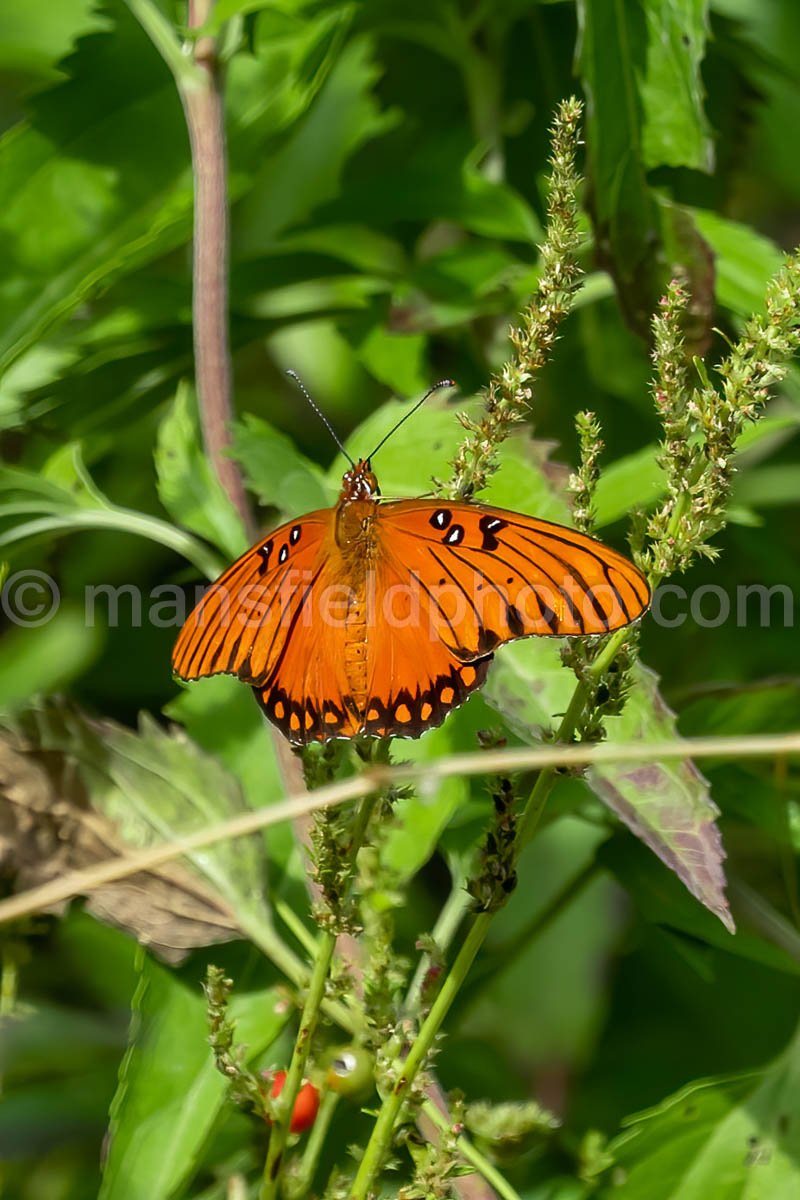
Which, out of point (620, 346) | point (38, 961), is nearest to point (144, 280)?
point (620, 346)

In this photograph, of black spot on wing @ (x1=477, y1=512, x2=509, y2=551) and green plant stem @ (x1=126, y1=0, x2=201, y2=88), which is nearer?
black spot on wing @ (x1=477, y1=512, x2=509, y2=551)

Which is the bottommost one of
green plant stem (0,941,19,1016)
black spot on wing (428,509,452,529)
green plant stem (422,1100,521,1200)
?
green plant stem (422,1100,521,1200)

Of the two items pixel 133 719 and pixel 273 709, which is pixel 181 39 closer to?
pixel 273 709

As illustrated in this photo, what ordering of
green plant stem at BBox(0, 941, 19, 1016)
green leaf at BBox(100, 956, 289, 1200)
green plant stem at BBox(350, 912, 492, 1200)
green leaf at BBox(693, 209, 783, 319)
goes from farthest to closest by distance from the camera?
green leaf at BBox(693, 209, 783, 319), green plant stem at BBox(0, 941, 19, 1016), green leaf at BBox(100, 956, 289, 1200), green plant stem at BBox(350, 912, 492, 1200)

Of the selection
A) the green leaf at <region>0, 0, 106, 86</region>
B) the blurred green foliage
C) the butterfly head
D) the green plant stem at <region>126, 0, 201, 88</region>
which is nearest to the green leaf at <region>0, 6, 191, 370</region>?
the blurred green foliage

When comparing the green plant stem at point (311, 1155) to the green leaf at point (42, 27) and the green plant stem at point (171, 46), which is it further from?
the green leaf at point (42, 27)

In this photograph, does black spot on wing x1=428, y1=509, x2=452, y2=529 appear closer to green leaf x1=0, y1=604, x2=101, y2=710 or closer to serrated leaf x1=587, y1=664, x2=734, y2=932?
serrated leaf x1=587, y1=664, x2=734, y2=932

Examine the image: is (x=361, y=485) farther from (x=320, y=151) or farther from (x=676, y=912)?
(x=320, y=151)

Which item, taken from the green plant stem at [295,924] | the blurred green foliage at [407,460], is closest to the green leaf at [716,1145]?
the blurred green foliage at [407,460]

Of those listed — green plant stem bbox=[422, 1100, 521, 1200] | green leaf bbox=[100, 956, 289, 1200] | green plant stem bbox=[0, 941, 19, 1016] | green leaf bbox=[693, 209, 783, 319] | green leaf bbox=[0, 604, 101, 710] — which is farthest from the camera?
green leaf bbox=[0, 604, 101, 710]
